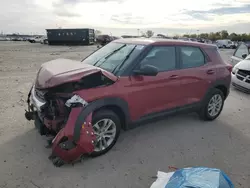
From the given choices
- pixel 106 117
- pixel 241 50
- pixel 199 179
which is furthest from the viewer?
pixel 241 50

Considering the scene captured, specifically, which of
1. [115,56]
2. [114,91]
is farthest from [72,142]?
[115,56]

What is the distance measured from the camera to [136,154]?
352 cm

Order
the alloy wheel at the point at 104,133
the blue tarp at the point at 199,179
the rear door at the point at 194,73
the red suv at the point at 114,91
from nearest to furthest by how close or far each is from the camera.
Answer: the blue tarp at the point at 199,179 < the red suv at the point at 114,91 < the alloy wheel at the point at 104,133 < the rear door at the point at 194,73

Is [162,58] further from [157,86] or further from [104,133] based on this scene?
[104,133]

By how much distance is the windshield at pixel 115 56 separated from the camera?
11.9 feet

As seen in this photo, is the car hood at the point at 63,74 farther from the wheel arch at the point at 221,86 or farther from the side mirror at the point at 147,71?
the wheel arch at the point at 221,86

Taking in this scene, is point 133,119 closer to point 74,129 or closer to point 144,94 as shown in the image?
point 144,94

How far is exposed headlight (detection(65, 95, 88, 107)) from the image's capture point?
293 cm

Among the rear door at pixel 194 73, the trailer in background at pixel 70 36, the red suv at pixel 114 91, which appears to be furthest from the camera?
the trailer in background at pixel 70 36

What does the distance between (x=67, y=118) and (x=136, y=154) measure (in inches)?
48.6

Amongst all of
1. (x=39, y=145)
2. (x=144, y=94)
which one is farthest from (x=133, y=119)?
(x=39, y=145)

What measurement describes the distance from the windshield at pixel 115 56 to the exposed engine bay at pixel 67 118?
486mm

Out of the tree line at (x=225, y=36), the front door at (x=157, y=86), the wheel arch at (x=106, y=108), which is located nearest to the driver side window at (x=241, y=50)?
the front door at (x=157, y=86)

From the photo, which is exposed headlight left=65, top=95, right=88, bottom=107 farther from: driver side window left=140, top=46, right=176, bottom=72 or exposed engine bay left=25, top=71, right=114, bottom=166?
driver side window left=140, top=46, right=176, bottom=72
